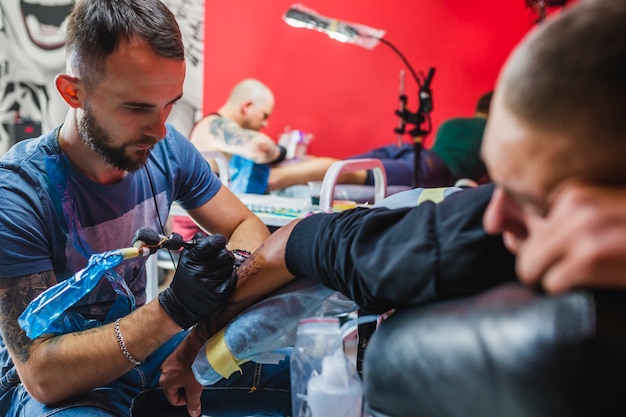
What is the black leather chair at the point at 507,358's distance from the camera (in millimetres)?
395

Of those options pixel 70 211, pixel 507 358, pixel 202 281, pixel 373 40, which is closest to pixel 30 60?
pixel 373 40

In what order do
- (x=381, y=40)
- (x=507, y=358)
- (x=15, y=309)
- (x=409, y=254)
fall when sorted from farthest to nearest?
(x=381, y=40) → (x=15, y=309) → (x=409, y=254) → (x=507, y=358)

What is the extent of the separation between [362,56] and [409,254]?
3.66m

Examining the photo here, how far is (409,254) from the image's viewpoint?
25.6 inches

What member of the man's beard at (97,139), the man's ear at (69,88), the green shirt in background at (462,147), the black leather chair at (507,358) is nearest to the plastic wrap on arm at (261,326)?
the black leather chair at (507,358)

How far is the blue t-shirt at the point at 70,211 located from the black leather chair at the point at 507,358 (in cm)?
77

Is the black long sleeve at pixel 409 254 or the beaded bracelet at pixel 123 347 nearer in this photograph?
the black long sleeve at pixel 409 254

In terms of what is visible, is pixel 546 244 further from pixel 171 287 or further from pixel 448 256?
pixel 171 287

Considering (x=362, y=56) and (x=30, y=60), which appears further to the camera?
(x=362, y=56)

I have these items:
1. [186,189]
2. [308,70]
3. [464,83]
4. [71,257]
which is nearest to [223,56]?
[308,70]

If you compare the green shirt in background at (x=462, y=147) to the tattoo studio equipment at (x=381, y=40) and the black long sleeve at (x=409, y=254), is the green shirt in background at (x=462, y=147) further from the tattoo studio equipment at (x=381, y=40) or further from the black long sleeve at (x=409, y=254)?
the black long sleeve at (x=409, y=254)

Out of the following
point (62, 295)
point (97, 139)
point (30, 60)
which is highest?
point (97, 139)

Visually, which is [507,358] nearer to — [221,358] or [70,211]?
[221,358]

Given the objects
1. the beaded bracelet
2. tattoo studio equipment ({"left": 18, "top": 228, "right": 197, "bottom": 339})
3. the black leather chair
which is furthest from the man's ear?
the black leather chair
